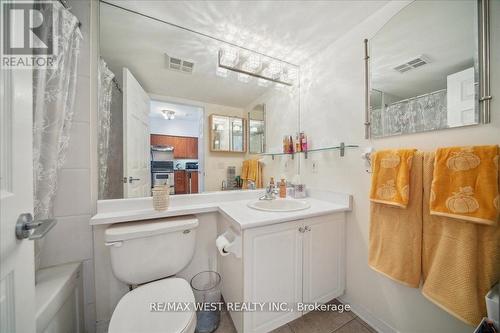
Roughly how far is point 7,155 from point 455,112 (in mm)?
1733

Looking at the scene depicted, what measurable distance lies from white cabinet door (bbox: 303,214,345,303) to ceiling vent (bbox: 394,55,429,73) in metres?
1.03

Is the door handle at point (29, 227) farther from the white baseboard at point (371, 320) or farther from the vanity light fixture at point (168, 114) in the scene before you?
the white baseboard at point (371, 320)

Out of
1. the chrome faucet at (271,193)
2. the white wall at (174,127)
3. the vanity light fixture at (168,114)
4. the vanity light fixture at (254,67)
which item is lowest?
the chrome faucet at (271,193)

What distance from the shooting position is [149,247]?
100 cm

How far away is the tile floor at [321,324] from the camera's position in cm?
115

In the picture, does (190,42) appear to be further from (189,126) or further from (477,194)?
(477,194)

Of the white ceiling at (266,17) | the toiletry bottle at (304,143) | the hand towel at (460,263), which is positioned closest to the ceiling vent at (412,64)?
the white ceiling at (266,17)

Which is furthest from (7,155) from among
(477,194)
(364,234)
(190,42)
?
(364,234)

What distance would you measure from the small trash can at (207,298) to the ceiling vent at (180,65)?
1626 millimetres

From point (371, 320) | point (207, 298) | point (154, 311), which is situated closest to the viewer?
point (154, 311)

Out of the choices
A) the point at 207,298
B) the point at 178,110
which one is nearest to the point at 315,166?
the point at 178,110

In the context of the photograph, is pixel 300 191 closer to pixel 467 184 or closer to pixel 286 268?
pixel 286 268

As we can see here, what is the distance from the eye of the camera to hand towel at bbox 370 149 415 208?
913 mm

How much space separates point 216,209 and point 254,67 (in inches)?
51.5
